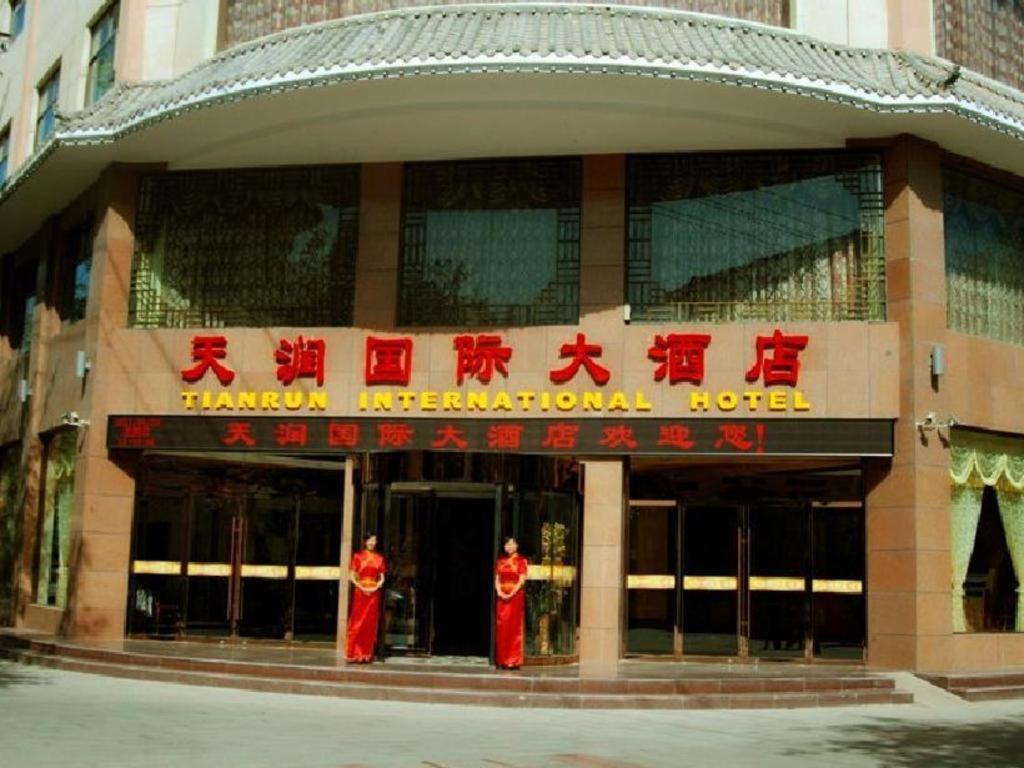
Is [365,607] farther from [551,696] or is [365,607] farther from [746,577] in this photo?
[746,577]

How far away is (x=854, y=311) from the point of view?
50.3 feet

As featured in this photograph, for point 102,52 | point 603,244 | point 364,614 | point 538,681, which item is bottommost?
point 538,681

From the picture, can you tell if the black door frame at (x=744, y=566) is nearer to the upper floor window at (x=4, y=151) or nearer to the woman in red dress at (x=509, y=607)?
the woman in red dress at (x=509, y=607)

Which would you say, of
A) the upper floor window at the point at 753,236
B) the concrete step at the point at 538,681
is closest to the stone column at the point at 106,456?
the concrete step at the point at 538,681

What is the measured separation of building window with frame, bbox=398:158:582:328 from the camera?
15883 mm

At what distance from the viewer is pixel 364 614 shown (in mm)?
13656

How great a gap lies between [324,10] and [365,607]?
7.48 metres

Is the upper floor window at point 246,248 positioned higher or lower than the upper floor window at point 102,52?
lower

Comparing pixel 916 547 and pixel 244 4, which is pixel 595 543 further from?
pixel 244 4

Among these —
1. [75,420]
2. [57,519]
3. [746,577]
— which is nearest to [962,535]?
[746,577]

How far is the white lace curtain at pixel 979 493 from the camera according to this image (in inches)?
596

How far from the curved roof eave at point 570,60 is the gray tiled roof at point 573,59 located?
0.02 meters

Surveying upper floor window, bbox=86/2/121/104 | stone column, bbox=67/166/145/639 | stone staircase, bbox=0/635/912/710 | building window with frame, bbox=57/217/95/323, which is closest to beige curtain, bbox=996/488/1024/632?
stone staircase, bbox=0/635/912/710

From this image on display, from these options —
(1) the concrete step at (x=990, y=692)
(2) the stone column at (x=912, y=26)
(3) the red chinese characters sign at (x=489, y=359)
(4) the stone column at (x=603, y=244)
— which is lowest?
(1) the concrete step at (x=990, y=692)
